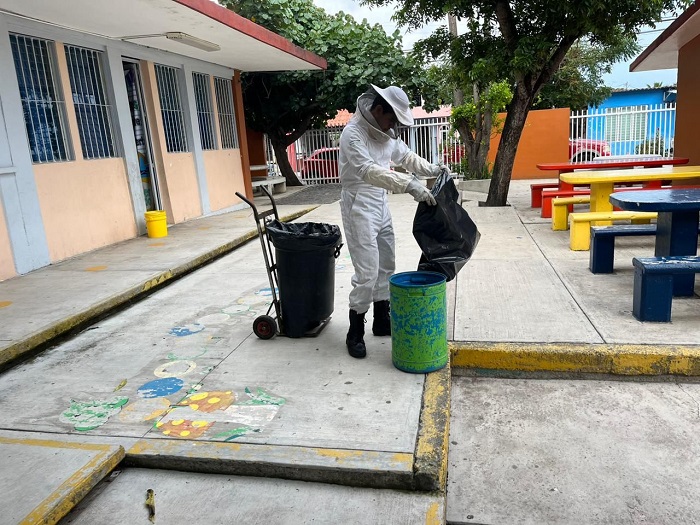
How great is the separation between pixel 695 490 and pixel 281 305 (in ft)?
8.79

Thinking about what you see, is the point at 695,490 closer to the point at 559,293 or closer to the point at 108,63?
the point at 559,293

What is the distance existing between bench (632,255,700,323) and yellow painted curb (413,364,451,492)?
5.81 feet

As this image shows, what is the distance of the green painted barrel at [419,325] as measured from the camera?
126 inches

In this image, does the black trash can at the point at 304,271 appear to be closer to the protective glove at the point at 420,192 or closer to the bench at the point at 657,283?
the protective glove at the point at 420,192

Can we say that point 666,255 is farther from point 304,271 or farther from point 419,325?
point 304,271

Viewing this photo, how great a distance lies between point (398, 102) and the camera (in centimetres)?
340

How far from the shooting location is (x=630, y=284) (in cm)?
502

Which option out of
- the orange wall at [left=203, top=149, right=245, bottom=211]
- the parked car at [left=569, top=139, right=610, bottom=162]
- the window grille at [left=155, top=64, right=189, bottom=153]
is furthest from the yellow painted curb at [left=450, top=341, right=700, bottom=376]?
the parked car at [left=569, top=139, right=610, bottom=162]

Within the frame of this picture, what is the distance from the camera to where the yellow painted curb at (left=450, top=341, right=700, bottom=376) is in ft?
11.6

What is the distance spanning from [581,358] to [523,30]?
7389mm

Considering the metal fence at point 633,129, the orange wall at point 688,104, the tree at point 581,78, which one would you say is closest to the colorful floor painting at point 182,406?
the orange wall at point 688,104

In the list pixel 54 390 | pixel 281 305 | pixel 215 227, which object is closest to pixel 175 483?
pixel 54 390

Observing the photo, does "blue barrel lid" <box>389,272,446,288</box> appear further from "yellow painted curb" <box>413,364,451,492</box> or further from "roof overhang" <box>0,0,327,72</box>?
"roof overhang" <box>0,0,327,72</box>

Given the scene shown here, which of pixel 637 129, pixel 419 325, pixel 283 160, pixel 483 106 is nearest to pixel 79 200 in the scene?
pixel 419 325
